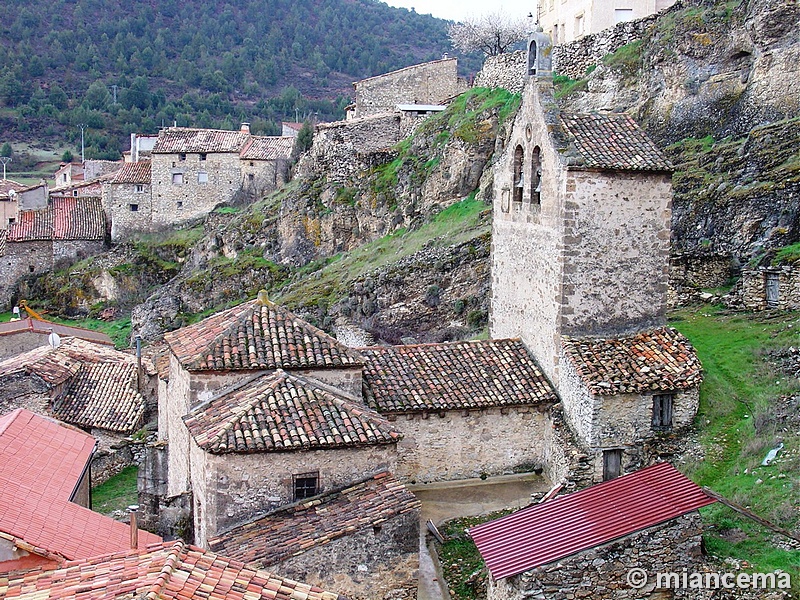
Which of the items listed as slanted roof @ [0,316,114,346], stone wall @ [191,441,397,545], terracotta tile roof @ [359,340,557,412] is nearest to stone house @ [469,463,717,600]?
stone wall @ [191,441,397,545]

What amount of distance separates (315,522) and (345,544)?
27.2 inches

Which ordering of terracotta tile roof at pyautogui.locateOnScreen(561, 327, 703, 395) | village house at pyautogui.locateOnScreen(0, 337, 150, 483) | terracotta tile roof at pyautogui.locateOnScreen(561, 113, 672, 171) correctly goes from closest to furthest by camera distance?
terracotta tile roof at pyautogui.locateOnScreen(561, 327, 703, 395)
terracotta tile roof at pyautogui.locateOnScreen(561, 113, 672, 171)
village house at pyautogui.locateOnScreen(0, 337, 150, 483)

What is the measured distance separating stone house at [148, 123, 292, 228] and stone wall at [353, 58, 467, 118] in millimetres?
7482

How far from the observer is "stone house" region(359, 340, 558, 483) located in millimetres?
16344

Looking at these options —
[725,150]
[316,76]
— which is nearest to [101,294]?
[725,150]

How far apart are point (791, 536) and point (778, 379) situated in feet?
15.8

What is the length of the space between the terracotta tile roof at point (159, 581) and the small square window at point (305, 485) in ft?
11.6

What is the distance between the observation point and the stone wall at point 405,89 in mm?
45875

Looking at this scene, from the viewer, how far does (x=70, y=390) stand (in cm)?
2470

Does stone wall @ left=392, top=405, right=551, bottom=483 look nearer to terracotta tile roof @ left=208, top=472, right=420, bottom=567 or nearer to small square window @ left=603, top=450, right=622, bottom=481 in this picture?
small square window @ left=603, top=450, right=622, bottom=481

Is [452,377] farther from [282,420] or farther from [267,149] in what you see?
[267,149]

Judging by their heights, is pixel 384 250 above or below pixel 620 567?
above

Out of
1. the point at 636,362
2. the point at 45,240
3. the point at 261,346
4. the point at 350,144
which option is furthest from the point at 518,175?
the point at 45,240

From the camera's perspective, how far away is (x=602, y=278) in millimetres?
16781
